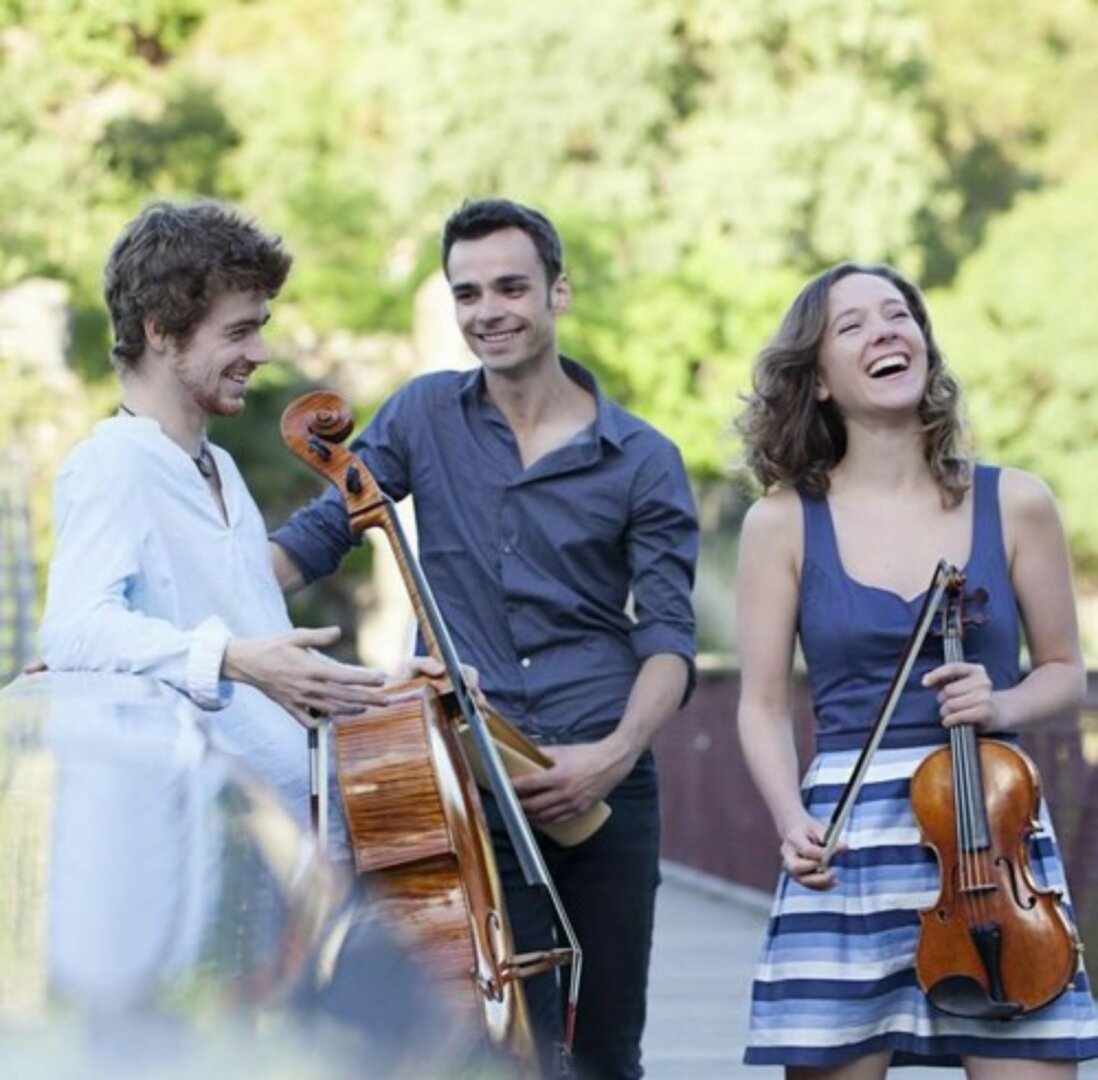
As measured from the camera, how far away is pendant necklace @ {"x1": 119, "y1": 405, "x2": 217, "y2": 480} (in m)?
5.45

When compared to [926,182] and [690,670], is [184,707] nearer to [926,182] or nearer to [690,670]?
[690,670]

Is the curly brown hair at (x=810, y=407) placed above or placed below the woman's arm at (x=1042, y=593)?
above

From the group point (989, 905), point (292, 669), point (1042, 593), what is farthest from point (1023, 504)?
point (292, 669)

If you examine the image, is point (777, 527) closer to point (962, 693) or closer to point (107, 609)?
point (962, 693)

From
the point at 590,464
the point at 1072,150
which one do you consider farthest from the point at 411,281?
the point at 590,464

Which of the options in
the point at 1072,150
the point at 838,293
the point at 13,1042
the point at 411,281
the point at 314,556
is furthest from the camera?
the point at 1072,150

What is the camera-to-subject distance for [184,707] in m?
3.49

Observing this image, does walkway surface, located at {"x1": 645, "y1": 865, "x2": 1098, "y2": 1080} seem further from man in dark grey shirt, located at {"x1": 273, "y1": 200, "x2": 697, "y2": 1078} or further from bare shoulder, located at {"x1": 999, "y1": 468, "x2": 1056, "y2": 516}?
bare shoulder, located at {"x1": 999, "y1": 468, "x2": 1056, "y2": 516}

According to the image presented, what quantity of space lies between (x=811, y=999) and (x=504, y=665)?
1070 millimetres

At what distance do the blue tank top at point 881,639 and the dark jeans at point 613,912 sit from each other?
691 mm

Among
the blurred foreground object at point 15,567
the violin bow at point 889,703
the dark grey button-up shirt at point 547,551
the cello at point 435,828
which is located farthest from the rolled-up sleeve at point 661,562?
the blurred foreground object at point 15,567

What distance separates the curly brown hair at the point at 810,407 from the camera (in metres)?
5.80

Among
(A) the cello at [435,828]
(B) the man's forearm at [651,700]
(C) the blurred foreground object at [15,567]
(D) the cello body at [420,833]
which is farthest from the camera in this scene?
(C) the blurred foreground object at [15,567]

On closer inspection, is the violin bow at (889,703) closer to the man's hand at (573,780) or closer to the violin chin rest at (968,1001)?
the violin chin rest at (968,1001)
